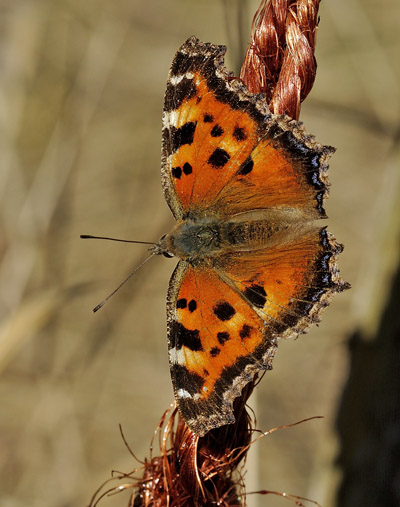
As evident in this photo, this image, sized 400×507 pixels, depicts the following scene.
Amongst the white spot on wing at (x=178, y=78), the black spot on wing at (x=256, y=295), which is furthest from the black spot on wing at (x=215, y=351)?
the white spot on wing at (x=178, y=78)

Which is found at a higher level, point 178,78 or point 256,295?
point 178,78

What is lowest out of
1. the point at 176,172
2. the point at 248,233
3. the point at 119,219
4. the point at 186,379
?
the point at 186,379

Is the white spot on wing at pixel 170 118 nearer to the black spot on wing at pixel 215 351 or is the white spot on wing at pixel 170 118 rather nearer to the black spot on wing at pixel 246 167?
the black spot on wing at pixel 246 167

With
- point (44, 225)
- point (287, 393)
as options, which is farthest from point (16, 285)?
point (287, 393)

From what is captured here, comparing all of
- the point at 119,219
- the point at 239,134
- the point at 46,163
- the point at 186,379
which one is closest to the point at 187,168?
the point at 239,134

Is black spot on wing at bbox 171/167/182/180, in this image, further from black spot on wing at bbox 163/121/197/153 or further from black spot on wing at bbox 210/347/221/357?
black spot on wing at bbox 210/347/221/357

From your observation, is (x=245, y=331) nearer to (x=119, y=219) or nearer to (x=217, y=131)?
(x=217, y=131)

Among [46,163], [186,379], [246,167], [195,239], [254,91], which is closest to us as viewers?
[254,91]

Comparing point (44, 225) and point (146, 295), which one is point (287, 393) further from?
point (44, 225)
